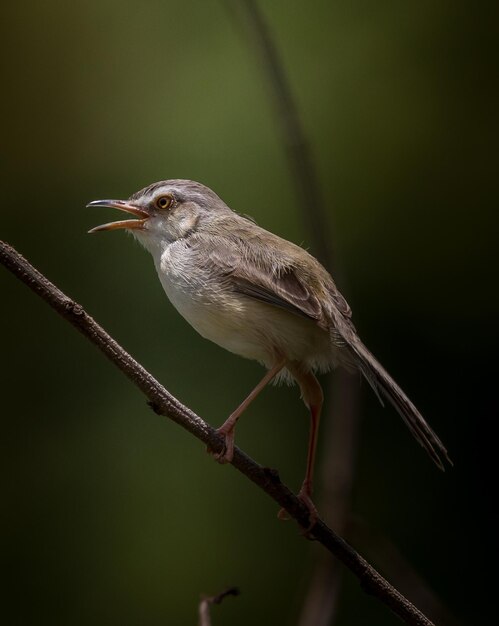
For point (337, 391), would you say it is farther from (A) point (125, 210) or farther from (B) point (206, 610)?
(A) point (125, 210)

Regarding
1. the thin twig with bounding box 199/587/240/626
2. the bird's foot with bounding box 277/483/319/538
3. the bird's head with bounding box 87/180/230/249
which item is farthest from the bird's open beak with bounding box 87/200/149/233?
the thin twig with bounding box 199/587/240/626

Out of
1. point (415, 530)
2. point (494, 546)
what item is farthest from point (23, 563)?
point (494, 546)

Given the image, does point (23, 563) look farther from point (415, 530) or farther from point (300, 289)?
point (300, 289)

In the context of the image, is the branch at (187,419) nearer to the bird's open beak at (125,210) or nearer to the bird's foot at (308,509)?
the bird's foot at (308,509)

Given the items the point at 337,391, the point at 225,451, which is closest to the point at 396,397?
the point at 337,391

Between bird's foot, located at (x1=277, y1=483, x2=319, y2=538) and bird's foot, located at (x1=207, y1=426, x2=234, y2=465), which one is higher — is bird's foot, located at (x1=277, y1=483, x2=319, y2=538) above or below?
below

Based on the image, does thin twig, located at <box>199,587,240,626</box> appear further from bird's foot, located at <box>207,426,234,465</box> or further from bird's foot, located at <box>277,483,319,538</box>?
bird's foot, located at <box>207,426,234,465</box>
